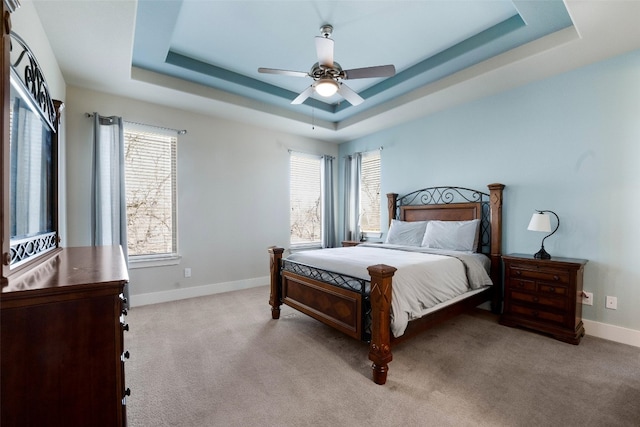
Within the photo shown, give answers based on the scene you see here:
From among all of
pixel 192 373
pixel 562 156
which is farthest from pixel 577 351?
pixel 192 373

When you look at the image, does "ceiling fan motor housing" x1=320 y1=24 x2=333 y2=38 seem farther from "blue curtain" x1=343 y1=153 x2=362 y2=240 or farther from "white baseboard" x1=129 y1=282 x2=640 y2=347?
"white baseboard" x1=129 y1=282 x2=640 y2=347

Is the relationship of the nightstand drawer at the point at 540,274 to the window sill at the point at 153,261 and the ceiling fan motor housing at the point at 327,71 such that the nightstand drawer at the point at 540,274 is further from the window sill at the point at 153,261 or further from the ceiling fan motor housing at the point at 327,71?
the window sill at the point at 153,261

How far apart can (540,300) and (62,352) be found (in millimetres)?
3531

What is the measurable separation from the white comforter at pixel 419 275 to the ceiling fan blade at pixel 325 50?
1.76m

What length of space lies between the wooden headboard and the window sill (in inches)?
129

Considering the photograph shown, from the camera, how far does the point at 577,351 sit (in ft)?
8.00

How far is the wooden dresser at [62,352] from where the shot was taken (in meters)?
0.87

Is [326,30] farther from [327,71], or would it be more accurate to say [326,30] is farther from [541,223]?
[541,223]

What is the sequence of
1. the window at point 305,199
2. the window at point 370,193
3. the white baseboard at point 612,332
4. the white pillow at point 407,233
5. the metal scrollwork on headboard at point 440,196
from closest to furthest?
the white baseboard at point 612,332, the metal scrollwork on headboard at point 440,196, the white pillow at point 407,233, the window at point 370,193, the window at point 305,199

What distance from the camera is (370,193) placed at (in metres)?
5.21

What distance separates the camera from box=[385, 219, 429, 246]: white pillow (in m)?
3.93

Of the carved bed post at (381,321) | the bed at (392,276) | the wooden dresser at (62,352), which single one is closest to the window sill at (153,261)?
the bed at (392,276)

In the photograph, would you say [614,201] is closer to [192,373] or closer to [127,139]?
[192,373]

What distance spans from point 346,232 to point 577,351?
3698 mm
